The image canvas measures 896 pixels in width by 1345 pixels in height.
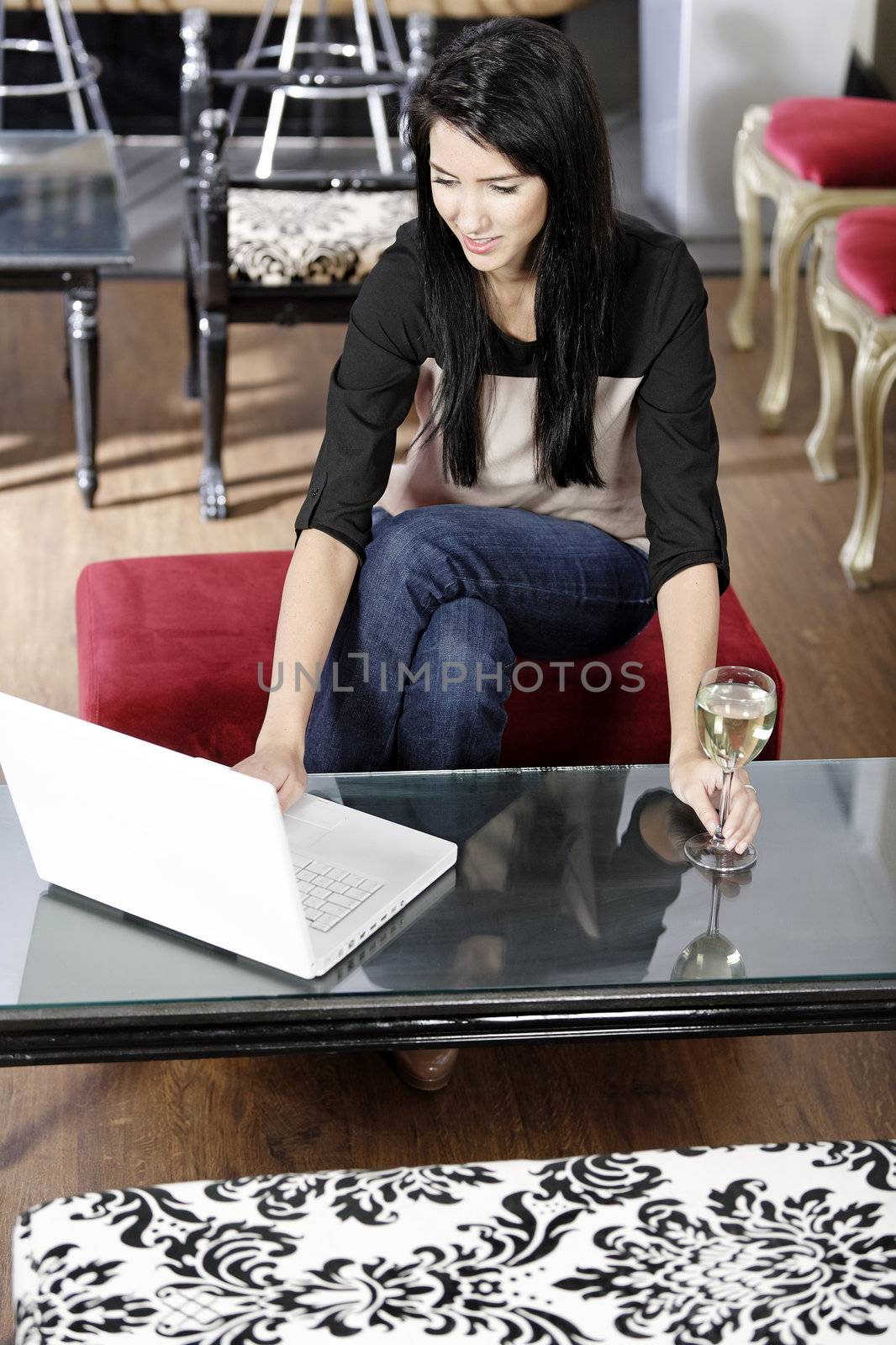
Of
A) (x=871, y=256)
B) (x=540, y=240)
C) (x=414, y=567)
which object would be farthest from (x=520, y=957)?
(x=871, y=256)

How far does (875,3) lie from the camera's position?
4.22 m

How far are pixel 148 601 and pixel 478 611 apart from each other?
1.65 ft

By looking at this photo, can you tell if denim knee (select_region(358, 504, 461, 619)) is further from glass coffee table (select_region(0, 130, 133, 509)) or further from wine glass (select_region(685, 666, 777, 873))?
glass coffee table (select_region(0, 130, 133, 509))

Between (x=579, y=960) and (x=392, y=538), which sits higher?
(x=392, y=538)

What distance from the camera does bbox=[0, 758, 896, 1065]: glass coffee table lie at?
3.98 ft

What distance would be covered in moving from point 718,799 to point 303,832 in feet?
1.22

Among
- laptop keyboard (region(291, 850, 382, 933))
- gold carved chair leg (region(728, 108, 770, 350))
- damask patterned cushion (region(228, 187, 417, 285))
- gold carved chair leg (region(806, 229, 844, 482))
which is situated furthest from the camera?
gold carved chair leg (region(728, 108, 770, 350))

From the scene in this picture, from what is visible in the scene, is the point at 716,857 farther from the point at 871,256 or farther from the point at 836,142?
the point at 836,142

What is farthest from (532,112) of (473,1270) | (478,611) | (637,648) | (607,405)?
(473,1270)

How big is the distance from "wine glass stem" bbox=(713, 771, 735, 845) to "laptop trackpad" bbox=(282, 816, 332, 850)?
35 cm

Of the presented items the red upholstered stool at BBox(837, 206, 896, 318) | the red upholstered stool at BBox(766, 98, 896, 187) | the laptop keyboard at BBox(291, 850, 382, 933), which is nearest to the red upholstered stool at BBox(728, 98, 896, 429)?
the red upholstered stool at BBox(766, 98, 896, 187)

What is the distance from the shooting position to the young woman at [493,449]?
1.50m

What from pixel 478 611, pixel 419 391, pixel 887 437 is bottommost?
pixel 887 437

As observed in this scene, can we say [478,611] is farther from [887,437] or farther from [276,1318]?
[887,437]
